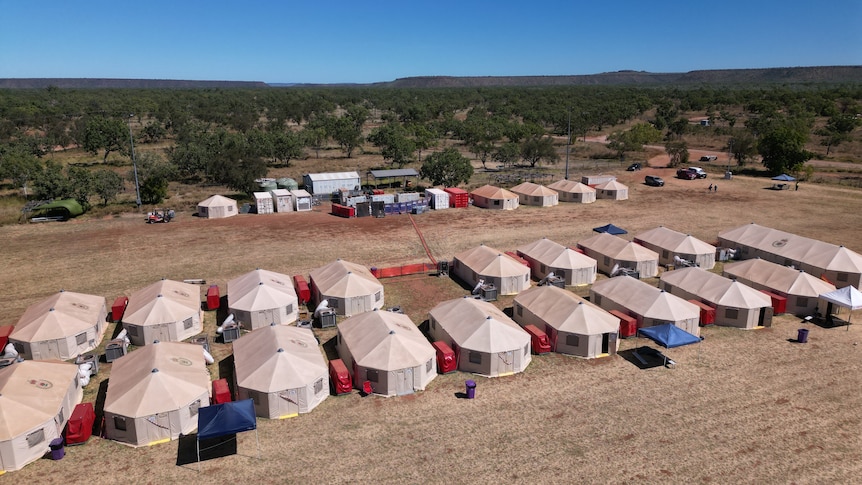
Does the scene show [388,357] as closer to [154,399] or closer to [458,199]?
[154,399]

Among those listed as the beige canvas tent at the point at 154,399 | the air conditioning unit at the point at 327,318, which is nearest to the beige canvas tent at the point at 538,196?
the air conditioning unit at the point at 327,318

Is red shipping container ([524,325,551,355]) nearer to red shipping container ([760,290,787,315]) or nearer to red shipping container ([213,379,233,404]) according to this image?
red shipping container ([760,290,787,315])

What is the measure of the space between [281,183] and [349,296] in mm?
38358

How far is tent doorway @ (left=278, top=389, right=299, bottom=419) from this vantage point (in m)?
23.1

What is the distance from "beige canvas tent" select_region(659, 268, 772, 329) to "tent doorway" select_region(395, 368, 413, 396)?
18.7 meters

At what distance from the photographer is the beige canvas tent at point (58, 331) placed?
28078mm

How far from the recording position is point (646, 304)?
3098 cm

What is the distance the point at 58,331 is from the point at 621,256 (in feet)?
114

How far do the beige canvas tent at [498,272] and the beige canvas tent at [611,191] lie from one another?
32.2 m

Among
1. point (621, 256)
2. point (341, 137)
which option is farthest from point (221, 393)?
point (341, 137)

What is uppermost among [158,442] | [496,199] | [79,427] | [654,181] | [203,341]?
[654,181]

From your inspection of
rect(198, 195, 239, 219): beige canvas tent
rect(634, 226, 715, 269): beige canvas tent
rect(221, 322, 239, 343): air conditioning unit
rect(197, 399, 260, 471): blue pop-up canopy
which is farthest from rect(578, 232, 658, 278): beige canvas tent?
rect(198, 195, 239, 219): beige canvas tent

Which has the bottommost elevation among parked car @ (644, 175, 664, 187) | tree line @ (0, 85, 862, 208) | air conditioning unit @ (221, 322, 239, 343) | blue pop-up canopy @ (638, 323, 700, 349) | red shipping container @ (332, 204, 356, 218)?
air conditioning unit @ (221, 322, 239, 343)

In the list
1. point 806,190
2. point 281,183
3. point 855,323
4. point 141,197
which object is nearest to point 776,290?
point 855,323
